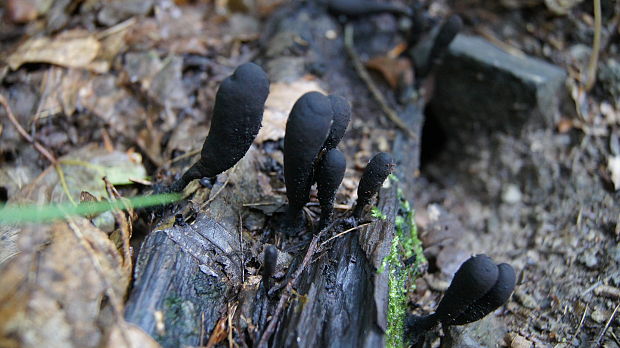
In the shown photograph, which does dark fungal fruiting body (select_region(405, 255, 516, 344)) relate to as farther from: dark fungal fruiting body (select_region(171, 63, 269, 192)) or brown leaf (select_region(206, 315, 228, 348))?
dark fungal fruiting body (select_region(171, 63, 269, 192))

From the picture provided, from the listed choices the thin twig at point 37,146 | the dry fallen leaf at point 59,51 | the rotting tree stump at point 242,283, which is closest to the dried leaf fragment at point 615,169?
the rotting tree stump at point 242,283

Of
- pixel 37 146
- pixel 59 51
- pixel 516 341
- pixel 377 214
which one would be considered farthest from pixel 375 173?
pixel 59 51

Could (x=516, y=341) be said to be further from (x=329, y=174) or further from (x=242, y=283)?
(x=242, y=283)

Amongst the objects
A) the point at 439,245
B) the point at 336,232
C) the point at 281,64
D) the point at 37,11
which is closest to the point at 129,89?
the point at 281,64

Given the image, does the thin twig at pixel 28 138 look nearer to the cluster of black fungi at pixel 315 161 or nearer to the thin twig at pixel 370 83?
the cluster of black fungi at pixel 315 161

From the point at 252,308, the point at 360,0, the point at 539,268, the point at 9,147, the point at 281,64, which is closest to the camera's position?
the point at 252,308

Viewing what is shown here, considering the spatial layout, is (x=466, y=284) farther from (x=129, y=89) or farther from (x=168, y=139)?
(x=129, y=89)

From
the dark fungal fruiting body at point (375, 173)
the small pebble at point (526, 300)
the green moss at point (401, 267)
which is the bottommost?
the small pebble at point (526, 300)
